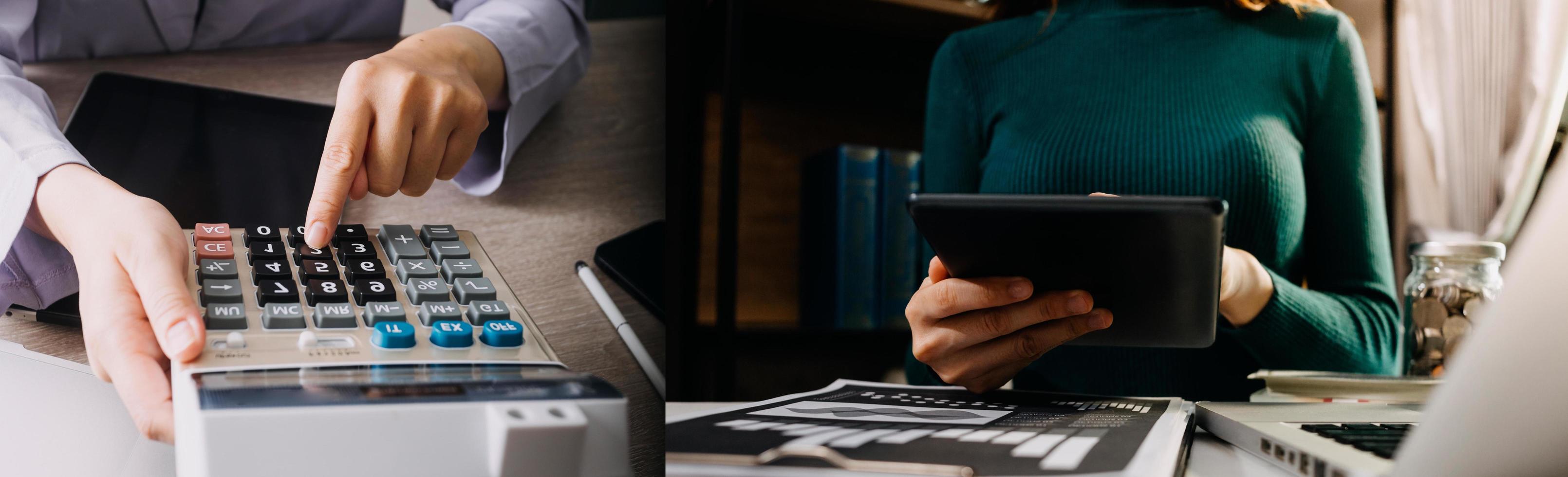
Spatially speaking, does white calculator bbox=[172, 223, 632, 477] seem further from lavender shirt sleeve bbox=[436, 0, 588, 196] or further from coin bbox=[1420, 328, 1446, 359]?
coin bbox=[1420, 328, 1446, 359]

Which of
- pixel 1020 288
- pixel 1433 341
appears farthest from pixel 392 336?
pixel 1433 341

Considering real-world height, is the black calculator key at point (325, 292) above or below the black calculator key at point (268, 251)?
below

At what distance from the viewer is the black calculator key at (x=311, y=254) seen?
0.34 metres

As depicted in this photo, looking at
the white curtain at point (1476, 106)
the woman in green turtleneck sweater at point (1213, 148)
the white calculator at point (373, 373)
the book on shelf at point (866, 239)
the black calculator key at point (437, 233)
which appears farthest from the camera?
the white curtain at point (1476, 106)

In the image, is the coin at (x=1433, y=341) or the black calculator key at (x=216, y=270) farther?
the coin at (x=1433, y=341)

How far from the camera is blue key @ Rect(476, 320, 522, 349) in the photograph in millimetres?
343

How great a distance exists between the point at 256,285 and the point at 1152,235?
1.31ft

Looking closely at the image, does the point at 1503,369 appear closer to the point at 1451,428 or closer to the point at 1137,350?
the point at 1451,428

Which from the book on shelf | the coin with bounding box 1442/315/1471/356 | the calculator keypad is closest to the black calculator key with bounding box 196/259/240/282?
the calculator keypad

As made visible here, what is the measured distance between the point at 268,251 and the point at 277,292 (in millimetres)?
28

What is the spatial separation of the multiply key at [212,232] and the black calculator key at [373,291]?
0.21 ft

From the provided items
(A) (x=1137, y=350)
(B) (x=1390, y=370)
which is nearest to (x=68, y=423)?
(A) (x=1137, y=350)

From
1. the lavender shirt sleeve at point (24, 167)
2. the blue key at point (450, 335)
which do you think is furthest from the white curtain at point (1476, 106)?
the lavender shirt sleeve at point (24, 167)

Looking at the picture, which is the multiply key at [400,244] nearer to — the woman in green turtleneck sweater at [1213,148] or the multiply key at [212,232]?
the multiply key at [212,232]
